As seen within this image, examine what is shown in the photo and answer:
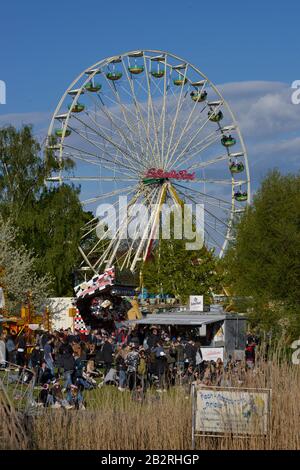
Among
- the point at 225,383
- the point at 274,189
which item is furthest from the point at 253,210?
the point at 225,383

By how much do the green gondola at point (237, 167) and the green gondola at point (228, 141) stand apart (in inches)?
45.6

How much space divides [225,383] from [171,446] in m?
1.57

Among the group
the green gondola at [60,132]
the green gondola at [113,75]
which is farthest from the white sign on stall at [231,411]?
the green gondola at [113,75]

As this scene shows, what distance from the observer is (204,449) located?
14.6 m

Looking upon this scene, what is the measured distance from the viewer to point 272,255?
37.6m

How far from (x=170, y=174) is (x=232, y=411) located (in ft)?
139

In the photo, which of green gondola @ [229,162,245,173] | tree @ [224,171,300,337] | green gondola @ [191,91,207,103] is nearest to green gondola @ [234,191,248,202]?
green gondola @ [229,162,245,173]

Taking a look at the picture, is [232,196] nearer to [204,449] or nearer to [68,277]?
[68,277]

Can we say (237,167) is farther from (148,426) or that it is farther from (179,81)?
(148,426)

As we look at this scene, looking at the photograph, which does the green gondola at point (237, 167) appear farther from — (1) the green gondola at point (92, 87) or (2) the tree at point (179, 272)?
(1) the green gondola at point (92, 87)

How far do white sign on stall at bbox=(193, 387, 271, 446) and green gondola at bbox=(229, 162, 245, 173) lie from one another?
45.0 m

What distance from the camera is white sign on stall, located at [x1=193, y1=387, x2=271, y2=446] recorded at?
1464cm

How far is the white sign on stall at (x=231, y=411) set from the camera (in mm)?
14641

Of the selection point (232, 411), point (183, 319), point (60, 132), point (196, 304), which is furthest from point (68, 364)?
point (60, 132)
